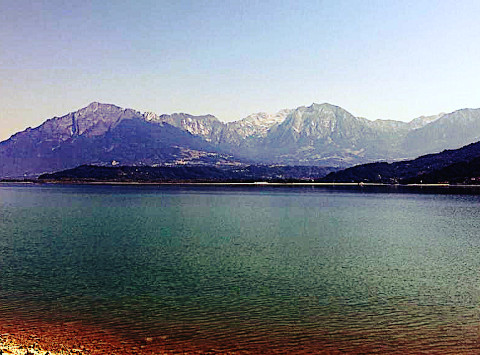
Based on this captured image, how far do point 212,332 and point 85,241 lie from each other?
45756mm

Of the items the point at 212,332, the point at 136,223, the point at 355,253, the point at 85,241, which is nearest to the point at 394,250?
the point at 355,253

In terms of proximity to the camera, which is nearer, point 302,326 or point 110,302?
point 302,326

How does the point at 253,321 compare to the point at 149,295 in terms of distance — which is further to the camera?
the point at 149,295

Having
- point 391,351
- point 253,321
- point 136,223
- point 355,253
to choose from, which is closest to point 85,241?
point 136,223

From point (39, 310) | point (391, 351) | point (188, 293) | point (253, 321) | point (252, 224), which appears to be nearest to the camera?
point (391, 351)

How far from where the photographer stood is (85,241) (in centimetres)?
6969

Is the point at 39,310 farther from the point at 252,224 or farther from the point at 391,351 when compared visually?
the point at 252,224

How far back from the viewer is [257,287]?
41.5m

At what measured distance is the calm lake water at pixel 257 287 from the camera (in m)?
29.5

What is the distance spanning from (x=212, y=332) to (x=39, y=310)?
46.6 ft

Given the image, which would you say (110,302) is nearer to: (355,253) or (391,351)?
(391,351)

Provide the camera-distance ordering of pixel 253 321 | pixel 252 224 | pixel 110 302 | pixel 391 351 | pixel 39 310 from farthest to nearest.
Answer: pixel 252 224 → pixel 110 302 → pixel 39 310 → pixel 253 321 → pixel 391 351

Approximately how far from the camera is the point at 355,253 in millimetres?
60500

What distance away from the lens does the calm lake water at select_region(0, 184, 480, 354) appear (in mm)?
29516
